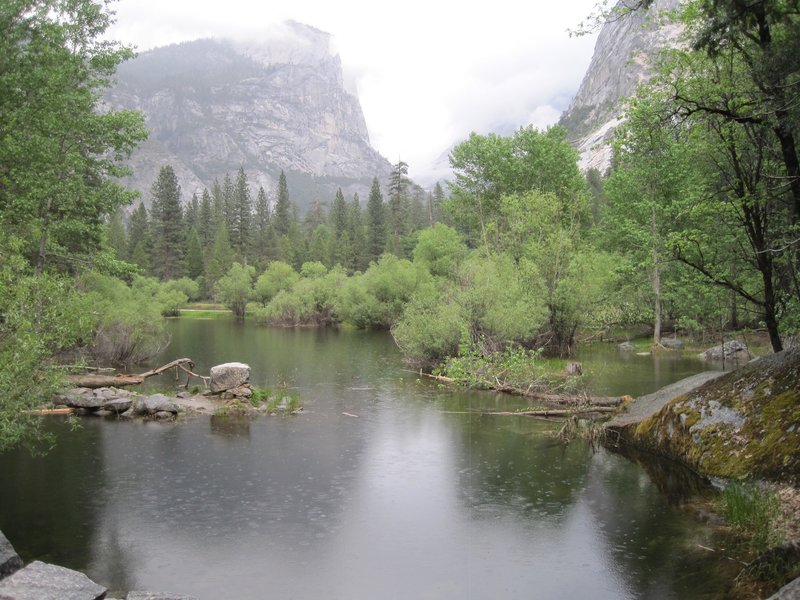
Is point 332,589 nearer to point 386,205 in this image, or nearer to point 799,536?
point 799,536

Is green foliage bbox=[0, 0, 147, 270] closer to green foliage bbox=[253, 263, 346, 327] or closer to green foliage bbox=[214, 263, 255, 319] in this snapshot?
green foliage bbox=[253, 263, 346, 327]

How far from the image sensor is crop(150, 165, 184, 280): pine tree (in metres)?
93.4

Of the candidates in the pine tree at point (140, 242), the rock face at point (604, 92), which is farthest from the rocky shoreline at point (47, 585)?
the rock face at point (604, 92)

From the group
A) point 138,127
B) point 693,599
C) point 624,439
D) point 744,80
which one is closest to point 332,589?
point 693,599

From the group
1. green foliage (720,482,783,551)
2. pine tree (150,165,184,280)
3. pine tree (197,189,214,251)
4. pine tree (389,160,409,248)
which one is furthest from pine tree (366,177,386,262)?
green foliage (720,482,783,551)

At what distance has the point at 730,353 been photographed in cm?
3375

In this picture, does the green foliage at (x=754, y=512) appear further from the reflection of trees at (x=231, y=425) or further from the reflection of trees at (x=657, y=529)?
the reflection of trees at (x=231, y=425)

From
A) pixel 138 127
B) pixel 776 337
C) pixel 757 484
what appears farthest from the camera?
pixel 138 127

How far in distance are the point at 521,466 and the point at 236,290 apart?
66.6 metres

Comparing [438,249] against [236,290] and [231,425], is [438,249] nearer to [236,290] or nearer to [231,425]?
[236,290]

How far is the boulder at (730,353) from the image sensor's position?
33469 millimetres

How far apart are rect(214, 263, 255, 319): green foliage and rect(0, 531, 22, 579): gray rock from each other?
7011 centimetres

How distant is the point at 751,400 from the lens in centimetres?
1379

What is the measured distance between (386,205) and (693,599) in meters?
107
